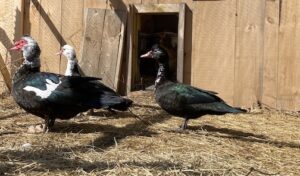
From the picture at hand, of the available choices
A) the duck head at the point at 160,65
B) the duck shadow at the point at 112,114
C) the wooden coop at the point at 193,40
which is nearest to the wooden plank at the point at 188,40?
the wooden coop at the point at 193,40

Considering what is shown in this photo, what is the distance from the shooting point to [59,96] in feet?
18.4

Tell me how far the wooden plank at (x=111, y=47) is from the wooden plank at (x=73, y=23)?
0.41 meters

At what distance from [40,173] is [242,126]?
331 cm

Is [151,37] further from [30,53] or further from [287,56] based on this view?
[30,53]

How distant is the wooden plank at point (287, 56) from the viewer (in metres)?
7.75

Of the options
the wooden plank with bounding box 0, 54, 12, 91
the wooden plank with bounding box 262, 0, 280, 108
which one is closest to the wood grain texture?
the wooden plank with bounding box 0, 54, 12, 91

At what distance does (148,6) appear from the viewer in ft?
27.2

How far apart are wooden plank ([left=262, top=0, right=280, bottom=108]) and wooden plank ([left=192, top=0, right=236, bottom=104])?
1.48 ft

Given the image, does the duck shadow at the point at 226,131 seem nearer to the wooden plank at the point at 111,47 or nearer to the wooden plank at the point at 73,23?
the wooden plank at the point at 111,47

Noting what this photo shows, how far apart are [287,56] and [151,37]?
10.9ft

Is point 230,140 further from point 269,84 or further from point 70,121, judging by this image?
point 269,84

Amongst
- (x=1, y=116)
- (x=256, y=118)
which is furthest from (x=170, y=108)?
(x=1, y=116)

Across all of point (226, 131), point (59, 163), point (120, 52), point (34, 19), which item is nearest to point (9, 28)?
point (34, 19)

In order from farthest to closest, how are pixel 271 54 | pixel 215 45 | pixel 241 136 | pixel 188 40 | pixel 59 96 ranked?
pixel 188 40
pixel 215 45
pixel 271 54
pixel 241 136
pixel 59 96
